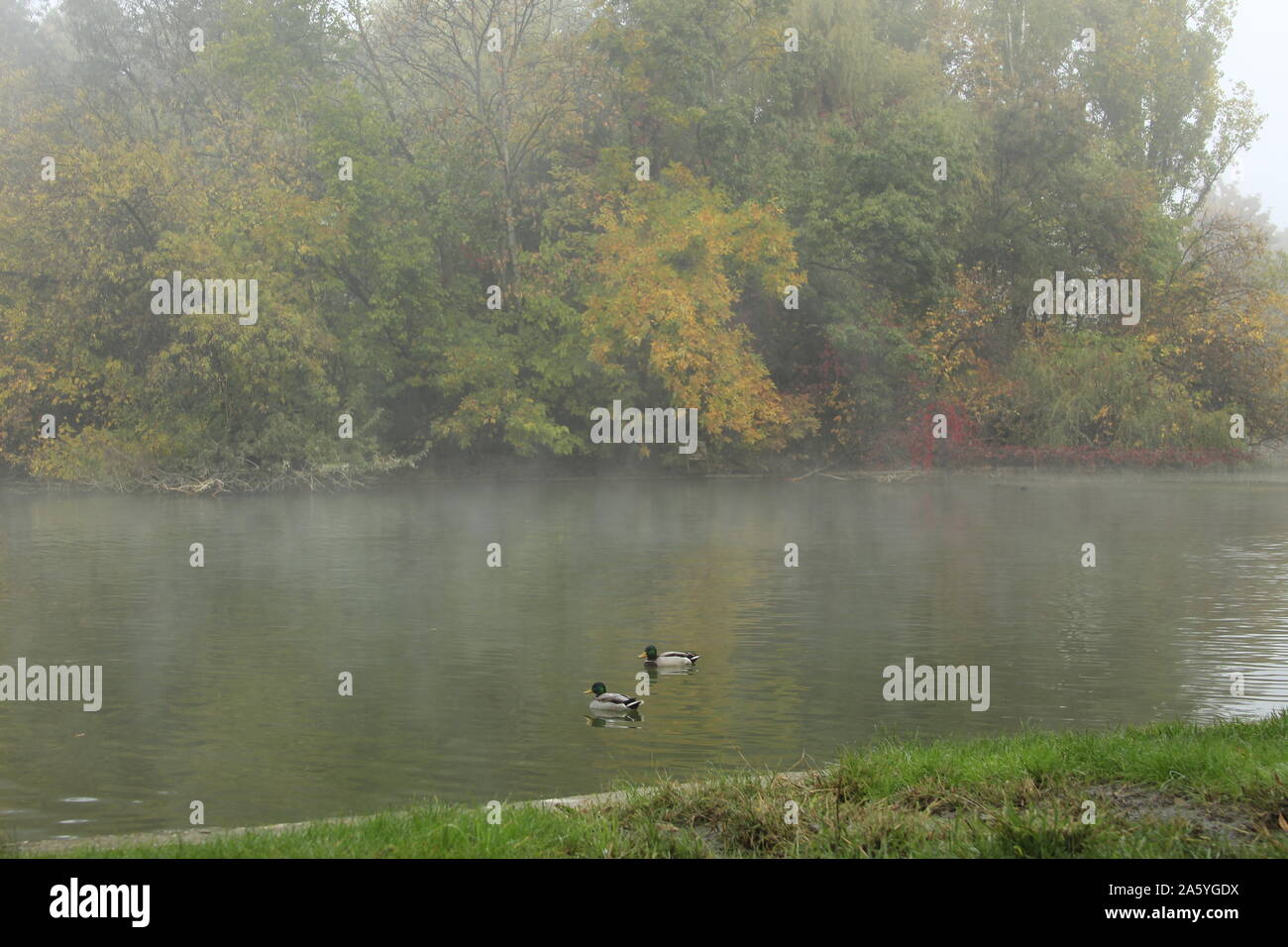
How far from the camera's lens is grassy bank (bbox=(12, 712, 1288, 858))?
7758 mm

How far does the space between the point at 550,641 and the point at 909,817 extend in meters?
11.7

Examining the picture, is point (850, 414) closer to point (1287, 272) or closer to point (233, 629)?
point (1287, 272)

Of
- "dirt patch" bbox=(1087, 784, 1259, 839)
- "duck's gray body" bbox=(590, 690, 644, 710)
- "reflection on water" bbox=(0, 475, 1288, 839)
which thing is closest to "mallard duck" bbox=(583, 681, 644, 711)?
"duck's gray body" bbox=(590, 690, 644, 710)

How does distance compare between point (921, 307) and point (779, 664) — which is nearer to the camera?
point (779, 664)

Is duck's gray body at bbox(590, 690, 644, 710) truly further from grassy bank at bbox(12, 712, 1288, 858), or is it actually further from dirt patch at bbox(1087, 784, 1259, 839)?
dirt patch at bbox(1087, 784, 1259, 839)

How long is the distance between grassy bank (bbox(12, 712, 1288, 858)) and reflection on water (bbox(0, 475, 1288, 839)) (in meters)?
2.94

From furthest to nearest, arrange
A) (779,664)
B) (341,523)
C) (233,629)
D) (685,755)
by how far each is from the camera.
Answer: (341,523) < (233,629) < (779,664) < (685,755)

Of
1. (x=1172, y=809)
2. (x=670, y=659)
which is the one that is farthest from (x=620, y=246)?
(x=1172, y=809)

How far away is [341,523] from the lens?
124ft

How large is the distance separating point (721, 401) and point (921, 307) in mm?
11095

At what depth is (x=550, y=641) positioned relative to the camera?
19625mm

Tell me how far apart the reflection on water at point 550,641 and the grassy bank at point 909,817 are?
2.94 m

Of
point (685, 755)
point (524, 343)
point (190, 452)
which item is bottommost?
point (685, 755)

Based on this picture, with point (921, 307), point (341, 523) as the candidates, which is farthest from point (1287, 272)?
point (341, 523)
